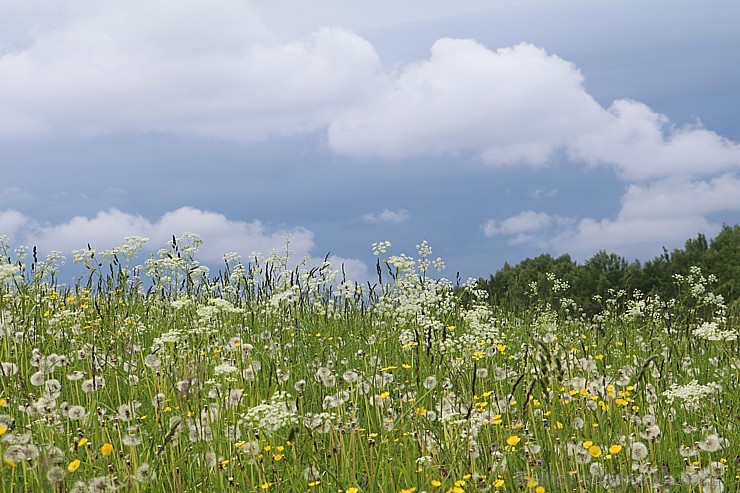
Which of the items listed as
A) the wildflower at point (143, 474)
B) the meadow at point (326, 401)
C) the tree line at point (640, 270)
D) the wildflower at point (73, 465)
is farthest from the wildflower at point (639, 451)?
the tree line at point (640, 270)

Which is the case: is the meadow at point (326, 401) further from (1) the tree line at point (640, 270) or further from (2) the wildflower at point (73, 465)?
(1) the tree line at point (640, 270)

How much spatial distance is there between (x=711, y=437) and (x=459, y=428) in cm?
132

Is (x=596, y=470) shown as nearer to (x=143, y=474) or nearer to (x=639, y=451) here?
(x=639, y=451)

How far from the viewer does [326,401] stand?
4.18m

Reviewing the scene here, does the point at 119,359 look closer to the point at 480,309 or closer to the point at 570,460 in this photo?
the point at 480,309

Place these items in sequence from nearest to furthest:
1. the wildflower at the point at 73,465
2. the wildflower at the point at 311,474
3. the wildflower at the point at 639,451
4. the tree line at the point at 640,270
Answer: the wildflower at the point at 73,465
the wildflower at the point at 311,474
the wildflower at the point at 639,451
the tree line at the point at 640,270

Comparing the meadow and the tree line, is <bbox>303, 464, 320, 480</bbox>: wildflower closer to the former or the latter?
the meadow

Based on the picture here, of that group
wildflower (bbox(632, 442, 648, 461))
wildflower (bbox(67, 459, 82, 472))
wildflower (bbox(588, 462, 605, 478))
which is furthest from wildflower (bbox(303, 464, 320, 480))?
wildflower (bbox(632, 442, 648, 461))

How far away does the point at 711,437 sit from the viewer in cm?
380

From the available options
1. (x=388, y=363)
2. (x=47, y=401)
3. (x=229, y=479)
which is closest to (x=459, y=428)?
(x=229, y=479)

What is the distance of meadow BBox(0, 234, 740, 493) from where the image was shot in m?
3.52

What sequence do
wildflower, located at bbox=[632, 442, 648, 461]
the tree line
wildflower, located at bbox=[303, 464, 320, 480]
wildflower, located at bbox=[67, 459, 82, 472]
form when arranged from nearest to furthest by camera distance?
wildflower, located at bbox=[67, 459, 82, 472] < wildflower, located at bbox=[303, 464, 320, 480] < wildflower, located at bbox=[632, 442, 648, 461] < the tree line

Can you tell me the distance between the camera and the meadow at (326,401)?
3516mm

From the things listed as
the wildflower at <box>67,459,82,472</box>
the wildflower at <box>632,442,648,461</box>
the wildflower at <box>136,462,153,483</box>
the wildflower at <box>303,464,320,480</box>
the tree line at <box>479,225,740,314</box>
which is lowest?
the wildflower at <box>632,442,648,461</box>
